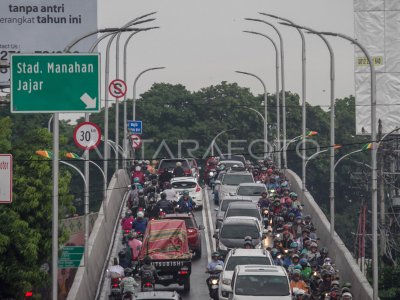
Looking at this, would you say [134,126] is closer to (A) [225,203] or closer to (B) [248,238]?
(A) [225,203]

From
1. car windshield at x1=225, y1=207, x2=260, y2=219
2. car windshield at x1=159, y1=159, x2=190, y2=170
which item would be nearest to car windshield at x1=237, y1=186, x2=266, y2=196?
car windshield at x1=225, y1=207, x2=260, y2=219

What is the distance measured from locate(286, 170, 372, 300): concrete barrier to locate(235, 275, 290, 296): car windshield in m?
3.85

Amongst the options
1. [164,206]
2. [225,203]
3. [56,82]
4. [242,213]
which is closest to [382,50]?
[225,203]

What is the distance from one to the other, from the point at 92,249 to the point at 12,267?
7.23 meters

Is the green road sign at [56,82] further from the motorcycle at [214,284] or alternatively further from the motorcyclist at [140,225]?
the motorcyclist at [140,225]

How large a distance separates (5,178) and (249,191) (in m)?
27.4

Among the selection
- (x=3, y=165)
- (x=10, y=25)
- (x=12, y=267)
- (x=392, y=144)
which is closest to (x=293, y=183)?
(x=392, y=144)

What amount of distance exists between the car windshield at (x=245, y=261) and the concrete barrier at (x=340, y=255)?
9.38 ft

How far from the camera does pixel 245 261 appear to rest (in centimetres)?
3538

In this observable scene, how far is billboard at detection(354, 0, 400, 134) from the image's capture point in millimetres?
65188

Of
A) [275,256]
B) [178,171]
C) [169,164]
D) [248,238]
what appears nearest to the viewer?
[275,256]

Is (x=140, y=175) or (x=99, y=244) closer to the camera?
(x=99, y=244)

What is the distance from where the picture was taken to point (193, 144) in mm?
108562

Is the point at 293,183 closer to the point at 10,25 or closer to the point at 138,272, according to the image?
the point at 10,25
